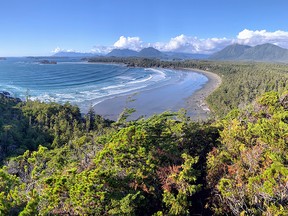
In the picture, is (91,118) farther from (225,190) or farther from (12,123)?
(225,190)

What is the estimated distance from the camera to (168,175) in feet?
45.0

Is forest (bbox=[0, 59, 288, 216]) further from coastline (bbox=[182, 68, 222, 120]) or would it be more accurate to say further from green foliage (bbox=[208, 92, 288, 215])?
coastline (bbox=[182, 68, 222, 120])

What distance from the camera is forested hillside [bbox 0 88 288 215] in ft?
34.6

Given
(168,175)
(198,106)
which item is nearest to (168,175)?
(168,175)

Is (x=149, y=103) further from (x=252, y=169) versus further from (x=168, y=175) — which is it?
(x=252, y=169)

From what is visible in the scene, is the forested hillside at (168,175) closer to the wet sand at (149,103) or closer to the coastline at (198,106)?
the wet sand at (149,103)

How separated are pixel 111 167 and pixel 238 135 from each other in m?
7.88

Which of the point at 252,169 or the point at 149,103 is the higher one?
the point at 252,169

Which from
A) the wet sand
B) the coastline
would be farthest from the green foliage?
the coastline

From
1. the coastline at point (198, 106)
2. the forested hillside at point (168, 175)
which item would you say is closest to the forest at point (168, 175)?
the forested hillside at point (168, 175)

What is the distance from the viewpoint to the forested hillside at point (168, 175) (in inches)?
415

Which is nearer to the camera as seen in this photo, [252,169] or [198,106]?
[252,169]

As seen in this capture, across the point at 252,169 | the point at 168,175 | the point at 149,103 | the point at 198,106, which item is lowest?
the point at 198,106

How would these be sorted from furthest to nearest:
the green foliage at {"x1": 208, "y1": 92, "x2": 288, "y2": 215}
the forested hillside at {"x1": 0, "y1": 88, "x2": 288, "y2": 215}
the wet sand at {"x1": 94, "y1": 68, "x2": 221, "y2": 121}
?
the wet sand at {"x1": 94, "y1": 68, "x2": 221, "y2": 121} < the green foliage at {"x1": 208, "y1": 92, "x2": 288, "y2": 215} < the forested hillside at {"x1": 0, "y1": 88, "x2": 288, "y2": 215}
